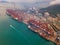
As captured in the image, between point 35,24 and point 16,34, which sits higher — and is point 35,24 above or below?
above

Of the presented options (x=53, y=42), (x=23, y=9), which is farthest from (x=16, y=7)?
(x=53, y=42)

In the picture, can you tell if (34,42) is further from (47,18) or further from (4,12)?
(4,12)

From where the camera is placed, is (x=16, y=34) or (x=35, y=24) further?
(x=35, y=24)
